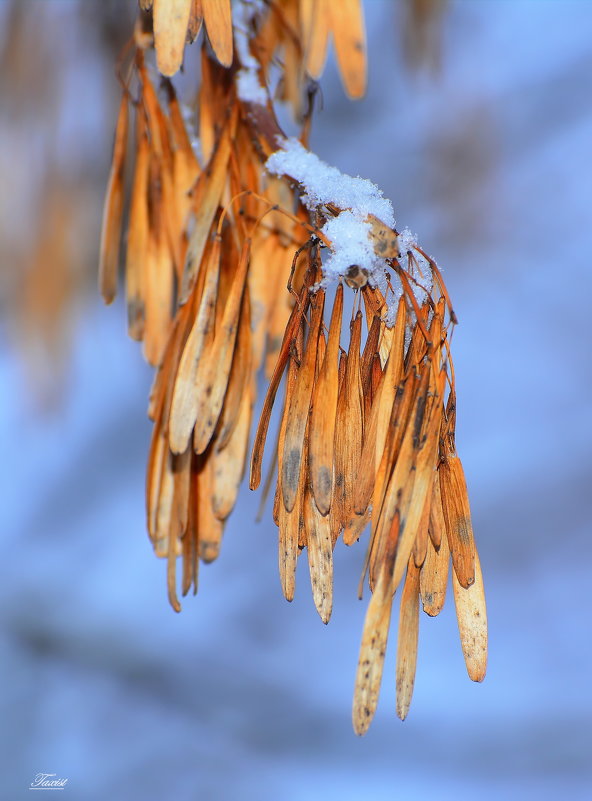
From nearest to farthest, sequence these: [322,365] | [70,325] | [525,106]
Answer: [322,365] < [70,325] < [525,106]

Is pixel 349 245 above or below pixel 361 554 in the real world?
Result: below

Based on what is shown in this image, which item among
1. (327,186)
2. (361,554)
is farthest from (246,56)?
(361,554)

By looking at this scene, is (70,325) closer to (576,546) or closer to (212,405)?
(212,405)

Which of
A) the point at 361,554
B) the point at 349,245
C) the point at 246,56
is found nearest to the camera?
the point at 349,245

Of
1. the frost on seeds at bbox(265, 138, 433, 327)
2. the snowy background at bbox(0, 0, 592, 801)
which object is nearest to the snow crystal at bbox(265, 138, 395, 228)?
the frost on seeds at bbox(265, 138, 433, 327)

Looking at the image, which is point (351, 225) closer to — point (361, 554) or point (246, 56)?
point (246, 56)

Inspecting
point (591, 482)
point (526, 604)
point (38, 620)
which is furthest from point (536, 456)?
point (38, 620)
